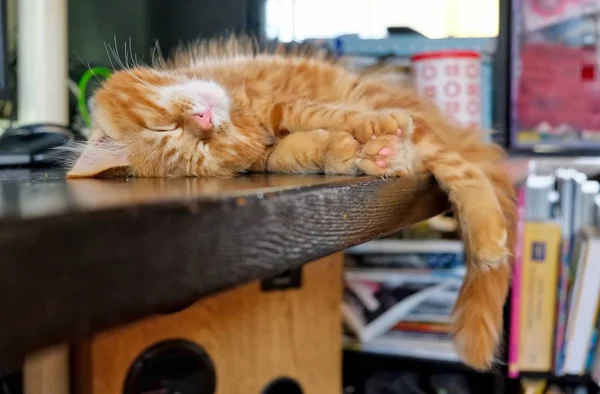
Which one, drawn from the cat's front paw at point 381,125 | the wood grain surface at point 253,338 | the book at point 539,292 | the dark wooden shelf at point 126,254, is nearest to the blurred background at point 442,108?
the book at point 539,292

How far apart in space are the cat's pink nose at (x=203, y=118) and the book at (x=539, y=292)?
83 cm

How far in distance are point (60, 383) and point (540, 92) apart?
134 cm

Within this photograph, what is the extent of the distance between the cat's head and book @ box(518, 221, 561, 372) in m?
0.77

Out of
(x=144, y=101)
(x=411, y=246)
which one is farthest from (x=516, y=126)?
(x=144, y=101)

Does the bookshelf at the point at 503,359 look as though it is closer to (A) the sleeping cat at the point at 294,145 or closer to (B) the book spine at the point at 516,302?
(B) the book spine at the point at 516,302

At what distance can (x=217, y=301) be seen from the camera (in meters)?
0.94

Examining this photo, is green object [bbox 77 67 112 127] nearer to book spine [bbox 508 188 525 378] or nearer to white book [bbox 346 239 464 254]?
white book [bbox 346 239 464 254]

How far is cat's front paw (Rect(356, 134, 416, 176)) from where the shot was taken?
2.19 ft

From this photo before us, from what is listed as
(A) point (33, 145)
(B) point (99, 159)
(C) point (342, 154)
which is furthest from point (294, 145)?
(A) point (33, 145)

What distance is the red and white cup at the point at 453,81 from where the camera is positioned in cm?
138

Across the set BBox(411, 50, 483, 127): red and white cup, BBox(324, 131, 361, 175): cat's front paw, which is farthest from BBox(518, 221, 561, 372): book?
BBox(324, 131, 361, 175): cat's front paw

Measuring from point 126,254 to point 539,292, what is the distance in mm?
1251

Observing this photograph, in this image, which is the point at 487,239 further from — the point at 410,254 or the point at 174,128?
the point at 410,254

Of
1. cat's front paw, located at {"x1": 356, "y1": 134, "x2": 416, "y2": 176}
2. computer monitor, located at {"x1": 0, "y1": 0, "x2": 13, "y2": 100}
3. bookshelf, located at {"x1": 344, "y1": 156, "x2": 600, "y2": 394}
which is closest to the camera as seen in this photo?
cat's front paw, located at {"x1": 356, "y1": 134, "x2": 416, "y2": 176}
